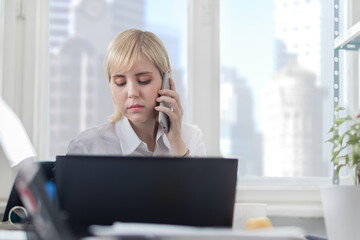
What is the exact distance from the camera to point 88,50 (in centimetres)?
212

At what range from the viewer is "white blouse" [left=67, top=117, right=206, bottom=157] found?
1.63 metres

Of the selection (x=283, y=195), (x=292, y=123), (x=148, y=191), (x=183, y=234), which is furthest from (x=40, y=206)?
(x=292, y=123)

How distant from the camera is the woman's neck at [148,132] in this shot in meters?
1.71

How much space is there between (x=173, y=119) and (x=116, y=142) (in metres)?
0.21

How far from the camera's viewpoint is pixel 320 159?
2.13m

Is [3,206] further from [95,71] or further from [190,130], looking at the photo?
[190,130]

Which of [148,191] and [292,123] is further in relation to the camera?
[292,123]

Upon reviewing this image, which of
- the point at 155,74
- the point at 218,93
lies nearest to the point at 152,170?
the point at 155,74

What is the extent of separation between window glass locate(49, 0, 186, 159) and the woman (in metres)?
0.40

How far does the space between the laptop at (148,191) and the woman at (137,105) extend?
2.21 feet

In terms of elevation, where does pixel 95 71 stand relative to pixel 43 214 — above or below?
above

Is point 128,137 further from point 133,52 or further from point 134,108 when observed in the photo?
point 133,52

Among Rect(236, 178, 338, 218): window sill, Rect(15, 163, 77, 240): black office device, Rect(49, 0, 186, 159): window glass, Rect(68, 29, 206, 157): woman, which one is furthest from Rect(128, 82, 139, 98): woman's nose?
Rect(15, 163, 77, 240): black office device

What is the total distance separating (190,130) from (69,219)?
0.91 m
